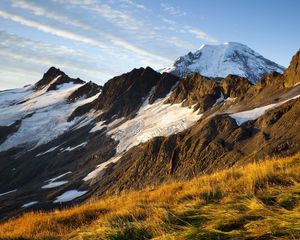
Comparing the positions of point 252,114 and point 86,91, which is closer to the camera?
point 252,114

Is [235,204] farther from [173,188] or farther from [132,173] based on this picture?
[132,173]

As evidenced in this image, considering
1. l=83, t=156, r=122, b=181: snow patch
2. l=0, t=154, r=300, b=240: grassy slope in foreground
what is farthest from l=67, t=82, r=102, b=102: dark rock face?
l=0, t=154, r=300, b=240: grassy slope in foreground

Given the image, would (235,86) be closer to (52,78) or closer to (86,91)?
(86,91)

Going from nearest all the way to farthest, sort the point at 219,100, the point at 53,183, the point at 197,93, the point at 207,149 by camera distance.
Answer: the point at 207,149 → the point at 53,183 → the point at 219,100 → the point at 197,93

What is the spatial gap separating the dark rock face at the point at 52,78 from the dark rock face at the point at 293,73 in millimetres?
116027

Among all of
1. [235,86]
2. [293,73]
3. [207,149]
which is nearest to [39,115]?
[235,86]

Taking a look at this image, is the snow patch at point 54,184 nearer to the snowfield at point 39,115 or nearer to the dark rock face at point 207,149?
the dark rock face at point 207,149

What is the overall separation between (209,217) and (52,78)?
181205 millimetres

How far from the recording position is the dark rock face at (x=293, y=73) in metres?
63.3

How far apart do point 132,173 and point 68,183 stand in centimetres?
1559

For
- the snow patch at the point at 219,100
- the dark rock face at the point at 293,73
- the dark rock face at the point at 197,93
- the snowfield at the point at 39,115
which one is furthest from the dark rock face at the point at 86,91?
the dark rock face at the point at 293,73

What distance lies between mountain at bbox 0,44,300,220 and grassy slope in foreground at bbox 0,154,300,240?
73.6 ft

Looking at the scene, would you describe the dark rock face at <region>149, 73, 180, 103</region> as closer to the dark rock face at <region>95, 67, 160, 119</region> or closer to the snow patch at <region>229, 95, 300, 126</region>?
the dark rock face at <region>95, 67, 160, 119</region>

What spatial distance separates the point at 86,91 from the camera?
146 m
